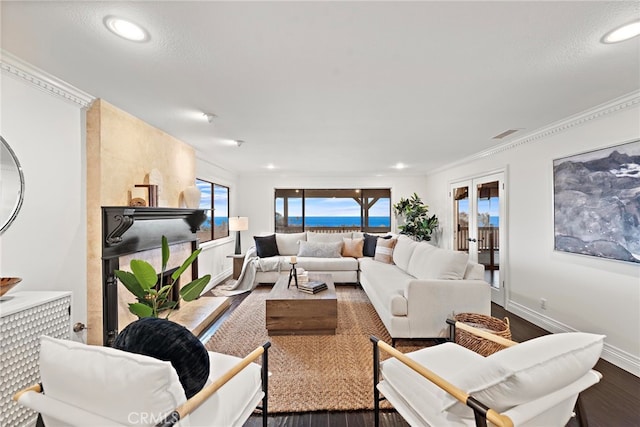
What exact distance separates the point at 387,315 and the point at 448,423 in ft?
5.76

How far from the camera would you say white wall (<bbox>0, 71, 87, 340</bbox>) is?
186 centimetres

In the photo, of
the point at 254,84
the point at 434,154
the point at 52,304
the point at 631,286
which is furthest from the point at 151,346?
the point at 434,154

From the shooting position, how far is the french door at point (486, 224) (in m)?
4.09

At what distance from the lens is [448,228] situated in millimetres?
5840

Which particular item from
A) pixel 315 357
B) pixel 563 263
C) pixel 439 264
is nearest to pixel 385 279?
pixel 439 264

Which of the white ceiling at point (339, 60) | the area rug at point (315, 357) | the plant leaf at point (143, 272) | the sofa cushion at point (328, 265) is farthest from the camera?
the sofa cushion at point (328, 265)

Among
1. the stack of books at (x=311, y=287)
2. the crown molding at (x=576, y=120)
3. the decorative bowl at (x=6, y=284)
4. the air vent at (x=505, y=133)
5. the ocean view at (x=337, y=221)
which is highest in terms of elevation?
the air vent at (x=505, y=133)

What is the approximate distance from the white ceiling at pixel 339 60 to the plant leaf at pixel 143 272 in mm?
1350

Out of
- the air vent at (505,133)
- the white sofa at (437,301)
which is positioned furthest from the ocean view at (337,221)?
the white sofa at (437,301)

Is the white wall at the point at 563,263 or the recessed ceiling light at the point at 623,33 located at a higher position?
the recessed ceiling light at the point at 623,33

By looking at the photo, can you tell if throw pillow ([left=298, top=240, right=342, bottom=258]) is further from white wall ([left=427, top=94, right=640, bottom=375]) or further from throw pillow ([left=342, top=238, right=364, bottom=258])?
white wall ([left=427, top=94, right=640, bottom=375])

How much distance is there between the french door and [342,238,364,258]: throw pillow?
6.19 ft

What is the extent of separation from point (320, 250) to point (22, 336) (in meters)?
4.38

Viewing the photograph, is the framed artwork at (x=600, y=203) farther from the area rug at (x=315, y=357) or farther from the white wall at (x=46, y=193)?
the white wall at (x=46, y=193)
